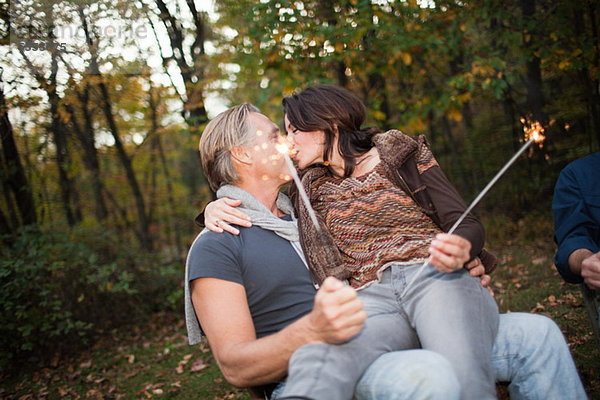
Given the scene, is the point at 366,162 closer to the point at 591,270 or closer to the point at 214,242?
the point at 214,242

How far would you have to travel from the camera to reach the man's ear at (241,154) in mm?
2303

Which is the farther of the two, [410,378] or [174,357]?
[174,357]

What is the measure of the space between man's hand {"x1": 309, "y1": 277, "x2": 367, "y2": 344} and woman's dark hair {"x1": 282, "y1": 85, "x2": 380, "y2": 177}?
1.15m

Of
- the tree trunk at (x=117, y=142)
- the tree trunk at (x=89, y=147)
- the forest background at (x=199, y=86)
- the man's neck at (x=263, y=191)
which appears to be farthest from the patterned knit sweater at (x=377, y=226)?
the tree trunk at (x=89, y=147)

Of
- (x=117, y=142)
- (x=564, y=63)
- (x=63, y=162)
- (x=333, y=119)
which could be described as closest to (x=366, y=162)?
(x=333, y=119)

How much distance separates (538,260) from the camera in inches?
215

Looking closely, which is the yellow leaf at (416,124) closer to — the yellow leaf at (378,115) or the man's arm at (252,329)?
the yellow leaf at (378,115)

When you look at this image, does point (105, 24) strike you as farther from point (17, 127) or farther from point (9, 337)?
point (9, 337)

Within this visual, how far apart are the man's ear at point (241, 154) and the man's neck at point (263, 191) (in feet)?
0.44

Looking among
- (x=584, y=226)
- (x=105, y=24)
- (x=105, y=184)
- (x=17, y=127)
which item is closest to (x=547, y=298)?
(x=584, y=226)

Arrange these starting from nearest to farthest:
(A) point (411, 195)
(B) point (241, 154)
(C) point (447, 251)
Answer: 1. (C) point (447, 251)
2. (A) point (411, 195)
3. (B) point (241, 154)

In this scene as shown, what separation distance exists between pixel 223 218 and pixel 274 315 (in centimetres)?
49

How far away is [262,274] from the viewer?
1.93 m

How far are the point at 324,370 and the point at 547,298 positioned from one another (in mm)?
3598
